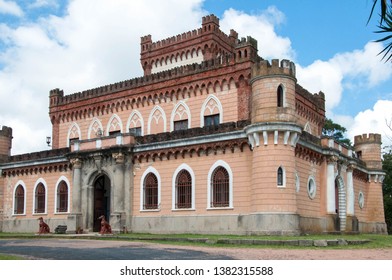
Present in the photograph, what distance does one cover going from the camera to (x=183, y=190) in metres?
31.5

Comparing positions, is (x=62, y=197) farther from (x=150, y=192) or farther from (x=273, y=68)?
(x=273, y=68)

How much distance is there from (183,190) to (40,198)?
13.1 meters

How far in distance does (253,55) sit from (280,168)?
8470 mm

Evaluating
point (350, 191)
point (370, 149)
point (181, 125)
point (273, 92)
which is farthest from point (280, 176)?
point (370, 149)

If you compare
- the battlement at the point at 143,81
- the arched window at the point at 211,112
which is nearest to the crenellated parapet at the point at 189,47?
the battlement at the point at 143,81

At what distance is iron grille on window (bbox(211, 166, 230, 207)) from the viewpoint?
2970 centimetres

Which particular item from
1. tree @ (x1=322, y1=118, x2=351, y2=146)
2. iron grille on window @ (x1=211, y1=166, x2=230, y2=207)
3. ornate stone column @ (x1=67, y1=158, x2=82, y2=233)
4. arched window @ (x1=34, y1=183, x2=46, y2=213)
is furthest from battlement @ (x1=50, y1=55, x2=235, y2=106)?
tree @ (x1=322, y1=118, x2=351, y2=146)

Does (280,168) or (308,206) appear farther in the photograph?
(308,206)

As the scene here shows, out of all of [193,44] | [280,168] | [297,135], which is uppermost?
[193,44]

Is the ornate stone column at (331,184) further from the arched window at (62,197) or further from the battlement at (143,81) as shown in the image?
the arched window at (62,197)

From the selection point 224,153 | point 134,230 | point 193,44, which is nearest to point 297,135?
point 224,153

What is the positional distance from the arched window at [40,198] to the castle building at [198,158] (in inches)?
3.0

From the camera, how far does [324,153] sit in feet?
108
